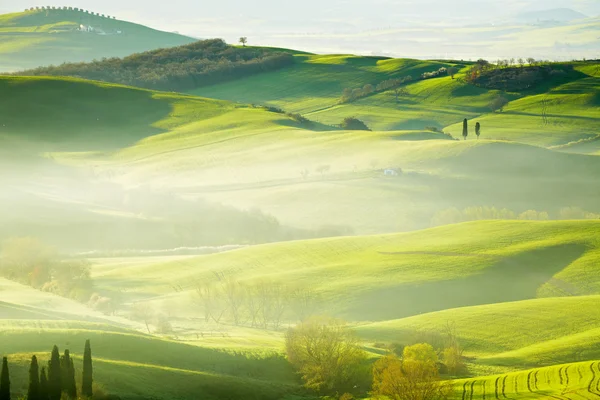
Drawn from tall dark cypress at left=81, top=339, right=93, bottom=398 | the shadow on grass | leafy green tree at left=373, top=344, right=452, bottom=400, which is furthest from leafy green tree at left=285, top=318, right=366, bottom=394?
the shadow on grass

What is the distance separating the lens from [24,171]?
173 m

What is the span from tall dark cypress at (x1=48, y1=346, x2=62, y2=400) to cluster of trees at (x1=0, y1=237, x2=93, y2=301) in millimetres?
→ 44566

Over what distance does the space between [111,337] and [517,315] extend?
34690 mm

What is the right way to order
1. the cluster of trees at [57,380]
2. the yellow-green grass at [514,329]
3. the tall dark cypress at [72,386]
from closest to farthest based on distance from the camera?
the cluster of trees at [57,380]
the tall dark cypress at [72,386]
the yellow-green grass at [514,329]

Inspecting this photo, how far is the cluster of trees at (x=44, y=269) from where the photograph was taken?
3841 inches

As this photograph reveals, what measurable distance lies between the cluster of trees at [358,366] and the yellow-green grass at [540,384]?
201 cm

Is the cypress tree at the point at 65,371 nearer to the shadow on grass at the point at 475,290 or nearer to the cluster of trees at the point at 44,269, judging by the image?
the shadow on grass at the point at 475,290

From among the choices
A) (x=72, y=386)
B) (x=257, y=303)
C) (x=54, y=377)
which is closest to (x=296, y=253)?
(x=257, y=303)

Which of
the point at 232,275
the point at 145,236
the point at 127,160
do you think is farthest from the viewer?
the point at 127,160

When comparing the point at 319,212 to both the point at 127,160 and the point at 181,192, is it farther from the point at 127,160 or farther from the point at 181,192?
the point at 127,160

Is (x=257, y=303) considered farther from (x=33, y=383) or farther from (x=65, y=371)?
(x=33, y=383)

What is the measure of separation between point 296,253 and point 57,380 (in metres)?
57.7

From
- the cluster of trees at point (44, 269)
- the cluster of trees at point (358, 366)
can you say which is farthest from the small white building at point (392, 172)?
the cluster of trees at point (358, 366)

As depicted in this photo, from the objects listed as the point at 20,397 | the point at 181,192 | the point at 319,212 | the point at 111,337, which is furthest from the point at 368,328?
the point at 181,192
